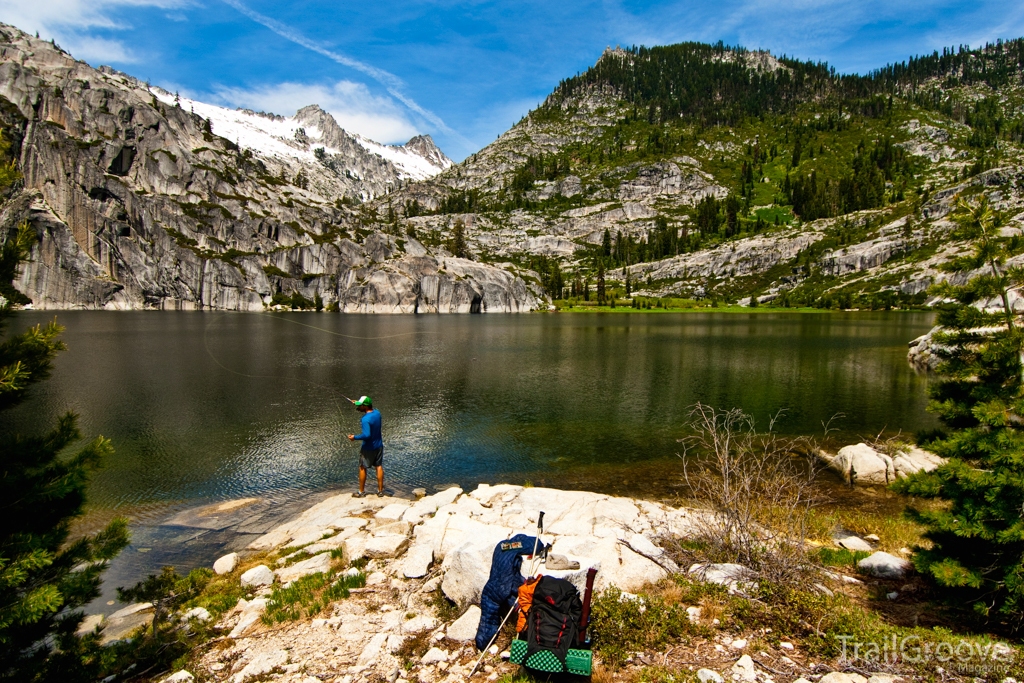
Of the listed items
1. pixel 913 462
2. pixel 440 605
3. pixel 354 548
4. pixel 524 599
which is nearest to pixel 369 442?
pixel 354 548

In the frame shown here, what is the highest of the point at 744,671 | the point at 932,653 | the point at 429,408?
the point at 932,653

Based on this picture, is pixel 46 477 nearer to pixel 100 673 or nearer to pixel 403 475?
pixel 100 673

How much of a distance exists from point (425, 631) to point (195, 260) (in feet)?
612

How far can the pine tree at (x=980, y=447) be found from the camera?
683 centimetres

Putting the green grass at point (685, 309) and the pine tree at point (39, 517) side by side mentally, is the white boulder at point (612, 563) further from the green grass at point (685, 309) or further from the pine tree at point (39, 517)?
the green grass at point (685, 309)

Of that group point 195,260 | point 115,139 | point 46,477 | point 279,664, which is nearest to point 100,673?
point 279,664

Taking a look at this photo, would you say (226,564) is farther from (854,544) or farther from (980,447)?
(854,544)

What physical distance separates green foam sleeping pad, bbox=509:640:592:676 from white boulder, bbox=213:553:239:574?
885 cm

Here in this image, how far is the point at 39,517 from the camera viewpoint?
5859mm

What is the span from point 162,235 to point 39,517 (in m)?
193

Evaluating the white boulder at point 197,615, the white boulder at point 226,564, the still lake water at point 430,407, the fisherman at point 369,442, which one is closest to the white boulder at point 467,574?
the white boulder at point 197,615

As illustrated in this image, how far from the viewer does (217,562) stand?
1184cm

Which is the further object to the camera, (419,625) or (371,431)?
(371,431)

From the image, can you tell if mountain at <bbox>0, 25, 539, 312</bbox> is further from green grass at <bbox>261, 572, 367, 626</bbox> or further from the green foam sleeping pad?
Result: the green foam sleeping pad
